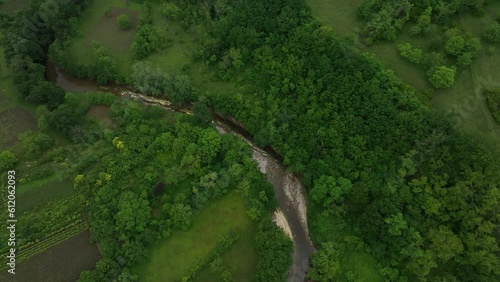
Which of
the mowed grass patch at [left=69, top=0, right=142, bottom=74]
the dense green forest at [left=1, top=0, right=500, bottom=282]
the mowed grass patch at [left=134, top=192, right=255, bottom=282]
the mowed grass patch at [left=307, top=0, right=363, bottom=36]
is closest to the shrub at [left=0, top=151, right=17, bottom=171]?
the dense green forest at [left=1, top=0, right=500, bottom=282]

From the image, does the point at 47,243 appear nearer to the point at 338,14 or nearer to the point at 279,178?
the point at 279,178

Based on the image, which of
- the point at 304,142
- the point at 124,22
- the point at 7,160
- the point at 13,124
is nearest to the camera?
the point at 304,142

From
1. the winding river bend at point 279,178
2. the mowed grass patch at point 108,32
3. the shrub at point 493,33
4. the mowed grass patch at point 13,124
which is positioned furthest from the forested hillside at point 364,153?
the mowed grass patch at point 13,124

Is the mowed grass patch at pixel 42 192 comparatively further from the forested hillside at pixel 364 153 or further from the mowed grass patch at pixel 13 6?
the mowed grass patch at pixel 13 6

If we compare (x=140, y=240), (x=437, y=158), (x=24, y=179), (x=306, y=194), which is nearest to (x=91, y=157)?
(x=24, y=179)

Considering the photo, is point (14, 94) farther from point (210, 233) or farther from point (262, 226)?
point (262, 226)

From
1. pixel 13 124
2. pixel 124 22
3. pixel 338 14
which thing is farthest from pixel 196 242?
pixel 338 14

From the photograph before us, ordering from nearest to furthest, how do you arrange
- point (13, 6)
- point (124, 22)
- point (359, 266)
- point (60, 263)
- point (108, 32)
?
point (359, 266) → point (60, 263) → point (124, 22) → point (108, 32) → point (13, 6)

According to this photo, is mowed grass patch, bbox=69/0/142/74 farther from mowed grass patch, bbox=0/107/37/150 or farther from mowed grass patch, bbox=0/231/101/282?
mowed grass patch, bbox=0/231/101/282
